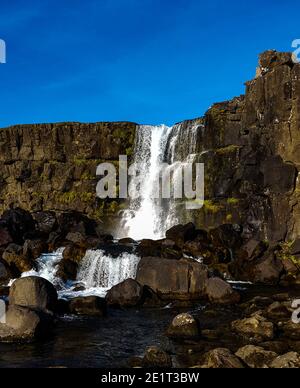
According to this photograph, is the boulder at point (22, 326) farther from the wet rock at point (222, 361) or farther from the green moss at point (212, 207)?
the green moss at point (212, 207)

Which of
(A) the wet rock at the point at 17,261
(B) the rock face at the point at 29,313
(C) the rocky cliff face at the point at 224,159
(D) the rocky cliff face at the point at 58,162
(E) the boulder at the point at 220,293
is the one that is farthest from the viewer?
(D) the rocky cliff face at the point at 58,162

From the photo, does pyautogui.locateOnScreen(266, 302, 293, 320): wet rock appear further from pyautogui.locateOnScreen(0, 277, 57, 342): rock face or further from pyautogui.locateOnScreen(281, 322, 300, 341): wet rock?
pyautogui.locateOnScreen(0, 277, 57, 342): rock face

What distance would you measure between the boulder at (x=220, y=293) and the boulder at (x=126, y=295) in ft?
14.5

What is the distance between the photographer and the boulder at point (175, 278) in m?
30.8

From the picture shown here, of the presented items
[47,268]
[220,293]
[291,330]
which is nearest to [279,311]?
[291,330]

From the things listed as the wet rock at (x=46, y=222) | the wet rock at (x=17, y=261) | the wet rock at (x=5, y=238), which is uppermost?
the wet rock at (x=46, y=222)

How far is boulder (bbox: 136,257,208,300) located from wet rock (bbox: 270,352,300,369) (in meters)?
13.6

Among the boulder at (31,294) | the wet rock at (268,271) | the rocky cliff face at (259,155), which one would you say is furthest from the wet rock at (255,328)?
the rocky cliff face at (259,155)

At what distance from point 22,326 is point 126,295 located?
8.75 m

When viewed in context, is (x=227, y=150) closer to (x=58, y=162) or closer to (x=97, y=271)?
(x=97, y=271)

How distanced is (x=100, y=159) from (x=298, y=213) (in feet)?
90.9

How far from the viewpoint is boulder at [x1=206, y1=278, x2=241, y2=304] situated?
95.1ft

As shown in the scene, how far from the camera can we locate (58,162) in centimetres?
6097
